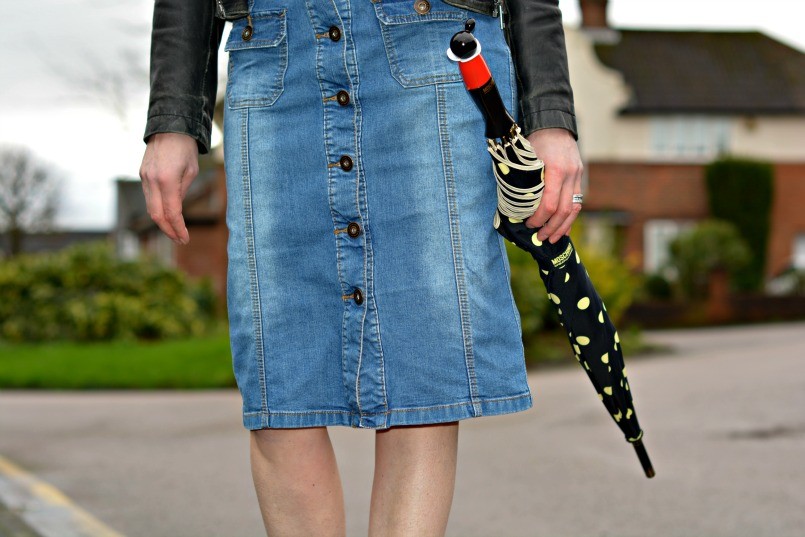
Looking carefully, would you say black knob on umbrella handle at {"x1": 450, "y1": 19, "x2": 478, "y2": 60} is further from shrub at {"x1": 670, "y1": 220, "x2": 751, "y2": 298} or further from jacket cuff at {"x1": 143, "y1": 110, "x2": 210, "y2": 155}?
shrub at {"x1": 670, "y1": 220, "x2": 751, "y2": 298}

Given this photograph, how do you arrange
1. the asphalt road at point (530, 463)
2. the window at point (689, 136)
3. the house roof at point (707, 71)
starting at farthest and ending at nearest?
the house roof at point (707, 71) → the window at point (689, 136) → the asphalt road at point (530, 463)

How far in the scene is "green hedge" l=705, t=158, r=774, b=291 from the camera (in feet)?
76.5

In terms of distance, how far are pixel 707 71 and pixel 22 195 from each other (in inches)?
1313

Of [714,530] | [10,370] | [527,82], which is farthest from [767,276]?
[527,82]

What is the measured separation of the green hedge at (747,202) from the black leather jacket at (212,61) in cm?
2225

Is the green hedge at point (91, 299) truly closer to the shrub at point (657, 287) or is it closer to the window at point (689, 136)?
the shrub at point (657, 287)

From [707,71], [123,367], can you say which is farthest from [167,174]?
[707,71]

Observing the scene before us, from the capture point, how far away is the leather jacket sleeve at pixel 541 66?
198cm

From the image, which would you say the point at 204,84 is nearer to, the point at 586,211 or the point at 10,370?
the point at 10,370

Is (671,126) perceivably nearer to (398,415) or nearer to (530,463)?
(530,463)

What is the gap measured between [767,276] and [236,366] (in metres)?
23.4

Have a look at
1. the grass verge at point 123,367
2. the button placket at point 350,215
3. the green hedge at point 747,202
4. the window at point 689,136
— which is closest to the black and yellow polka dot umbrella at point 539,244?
the button placket at point 350,215

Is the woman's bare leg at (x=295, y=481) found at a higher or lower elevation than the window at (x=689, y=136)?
lower

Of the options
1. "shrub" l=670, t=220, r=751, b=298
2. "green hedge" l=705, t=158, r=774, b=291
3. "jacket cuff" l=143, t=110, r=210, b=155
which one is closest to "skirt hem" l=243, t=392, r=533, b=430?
"jacket cuff" l=143, t=110, r=210, b=155
